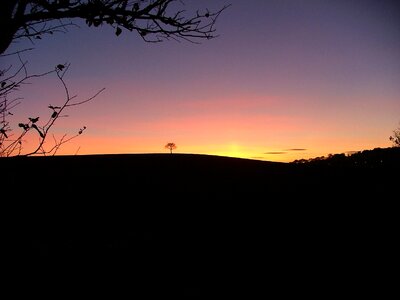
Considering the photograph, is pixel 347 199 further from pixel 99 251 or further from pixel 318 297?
pixel 99 251

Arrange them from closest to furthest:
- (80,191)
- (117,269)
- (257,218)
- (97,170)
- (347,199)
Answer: (117,269)
(257,218)
(80,191)
(347,199)
(97,170)

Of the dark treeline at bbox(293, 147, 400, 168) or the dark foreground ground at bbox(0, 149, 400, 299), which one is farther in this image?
the dark treeline at bbox(293, 147, 400, 168)

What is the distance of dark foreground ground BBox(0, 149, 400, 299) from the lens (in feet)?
9.82

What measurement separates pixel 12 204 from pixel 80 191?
0.88 metres

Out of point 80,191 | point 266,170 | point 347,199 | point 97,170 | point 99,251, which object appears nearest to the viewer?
point 99,251

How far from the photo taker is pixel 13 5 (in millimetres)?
2855

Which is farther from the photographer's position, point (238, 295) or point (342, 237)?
point (342, 237)

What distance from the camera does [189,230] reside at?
3.96 m

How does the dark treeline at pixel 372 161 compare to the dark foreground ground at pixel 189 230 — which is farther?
the dark treeline at pixel 372 161

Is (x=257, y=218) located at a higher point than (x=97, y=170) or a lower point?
lower

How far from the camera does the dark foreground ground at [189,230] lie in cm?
299

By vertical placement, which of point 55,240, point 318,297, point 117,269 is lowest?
point 318,297

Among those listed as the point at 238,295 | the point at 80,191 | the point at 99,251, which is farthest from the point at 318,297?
the point at 80,191

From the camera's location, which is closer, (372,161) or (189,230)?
(189,230)
